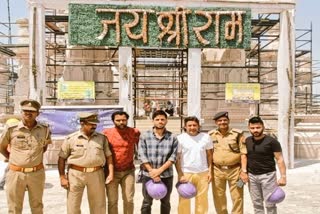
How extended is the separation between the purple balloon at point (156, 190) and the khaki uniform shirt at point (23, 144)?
5.04 feet

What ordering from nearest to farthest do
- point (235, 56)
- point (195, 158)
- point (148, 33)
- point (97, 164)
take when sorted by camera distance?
point (97, 164)
point (195, 158)
point (148, 33)
point (235, 56)

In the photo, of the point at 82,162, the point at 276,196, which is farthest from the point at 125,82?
the point at 276,196

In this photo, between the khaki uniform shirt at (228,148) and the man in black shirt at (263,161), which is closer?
the man in black shirt at (263,161)

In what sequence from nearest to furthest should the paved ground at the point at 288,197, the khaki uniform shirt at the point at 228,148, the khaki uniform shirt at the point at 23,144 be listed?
the khaki uniform shirt at the point at 23,144 < the khaki uniform shirt at the point at 228,148 < the paved ground at the point at 288,197

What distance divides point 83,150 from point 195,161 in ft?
5.23

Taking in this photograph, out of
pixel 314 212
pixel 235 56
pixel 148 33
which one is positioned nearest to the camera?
pixel 314 212

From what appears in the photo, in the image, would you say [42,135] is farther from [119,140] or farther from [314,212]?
[314,212]

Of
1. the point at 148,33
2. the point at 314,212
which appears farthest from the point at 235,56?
the point at 314,212

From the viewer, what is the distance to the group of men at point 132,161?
4949 millimetres

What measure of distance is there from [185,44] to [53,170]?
545cm

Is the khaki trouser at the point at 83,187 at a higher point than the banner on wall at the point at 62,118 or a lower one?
lower

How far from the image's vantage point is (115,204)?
5219mm

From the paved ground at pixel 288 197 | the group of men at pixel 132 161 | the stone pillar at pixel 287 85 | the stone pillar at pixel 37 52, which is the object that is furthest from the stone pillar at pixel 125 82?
the group of men at pixel 132 161

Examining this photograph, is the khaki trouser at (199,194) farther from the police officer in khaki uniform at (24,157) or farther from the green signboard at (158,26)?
the green signboard at (158,26)
